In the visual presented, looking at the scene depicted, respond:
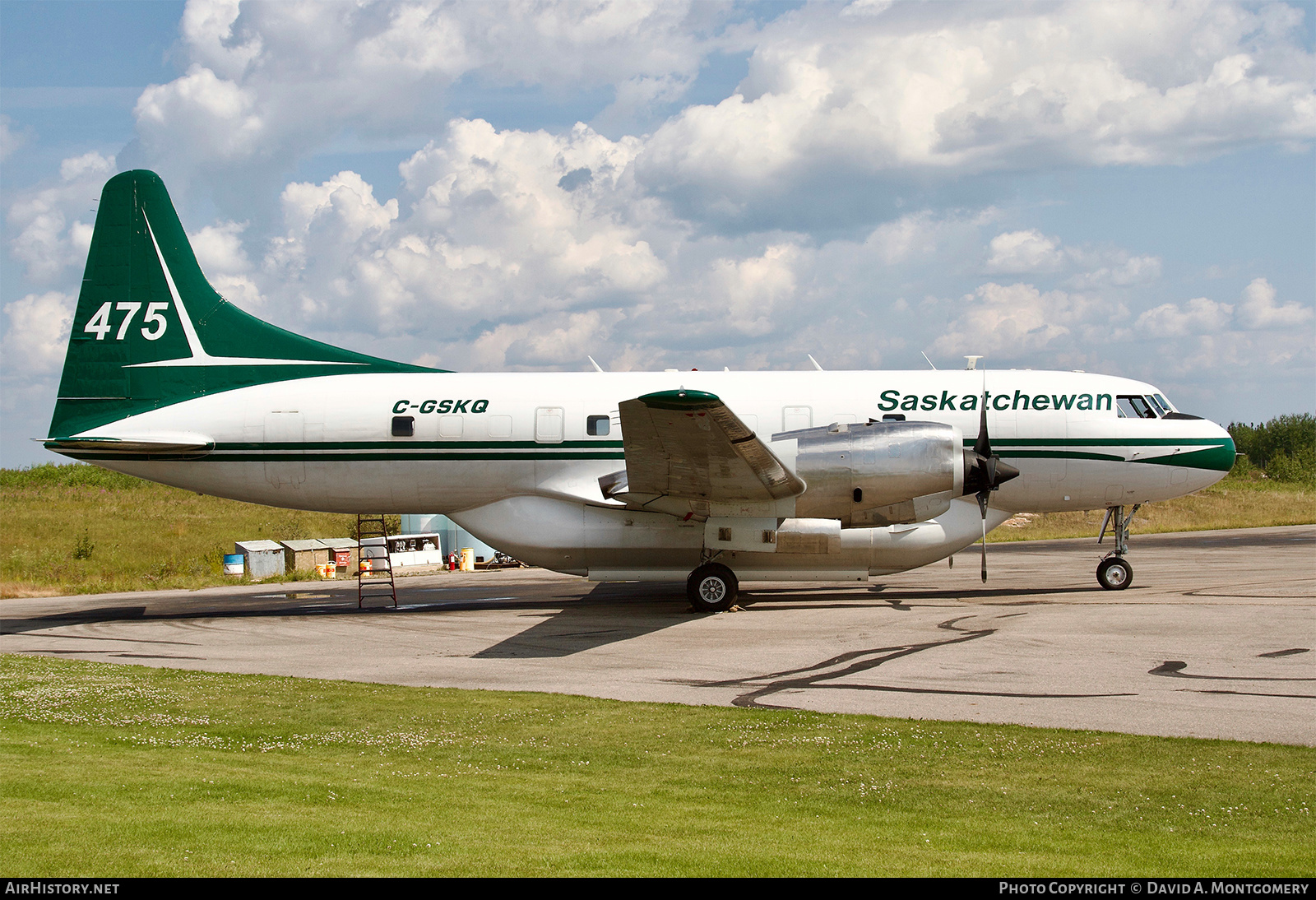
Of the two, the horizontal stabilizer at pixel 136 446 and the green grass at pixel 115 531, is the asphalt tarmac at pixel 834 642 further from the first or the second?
the green grass at pixel 115 531

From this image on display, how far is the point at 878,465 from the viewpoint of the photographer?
15977mm

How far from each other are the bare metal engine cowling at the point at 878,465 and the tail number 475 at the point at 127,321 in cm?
1271

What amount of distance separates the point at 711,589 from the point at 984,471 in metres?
5.12

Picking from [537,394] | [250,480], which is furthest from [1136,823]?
[250,480]

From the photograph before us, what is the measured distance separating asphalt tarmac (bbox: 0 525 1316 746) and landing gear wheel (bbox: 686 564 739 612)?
0.40 metres

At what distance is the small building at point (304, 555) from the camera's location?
32.3 m

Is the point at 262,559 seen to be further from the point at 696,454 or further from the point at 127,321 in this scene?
the point at 696,454

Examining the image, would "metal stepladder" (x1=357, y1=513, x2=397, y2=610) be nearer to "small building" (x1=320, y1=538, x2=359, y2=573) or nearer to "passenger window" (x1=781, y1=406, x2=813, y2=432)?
"small building" (x1=320, y1=538, x2=359, y2=573)

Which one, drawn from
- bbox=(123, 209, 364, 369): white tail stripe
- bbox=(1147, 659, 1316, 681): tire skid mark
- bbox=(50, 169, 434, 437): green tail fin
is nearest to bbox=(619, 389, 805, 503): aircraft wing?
bbox=(1147, 659, 1316, 681): tire skid mark

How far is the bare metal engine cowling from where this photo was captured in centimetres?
1598

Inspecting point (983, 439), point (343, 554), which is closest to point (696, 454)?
point (983, 439)

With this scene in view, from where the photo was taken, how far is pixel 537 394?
1919 centimetres
